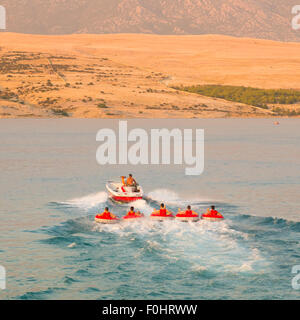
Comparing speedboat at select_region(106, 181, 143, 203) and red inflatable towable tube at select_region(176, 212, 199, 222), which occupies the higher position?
speedboat at select_region(106, 181, 143, 203)

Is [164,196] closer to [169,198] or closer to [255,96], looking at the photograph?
[169,198]

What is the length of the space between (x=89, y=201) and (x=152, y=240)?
584 inches

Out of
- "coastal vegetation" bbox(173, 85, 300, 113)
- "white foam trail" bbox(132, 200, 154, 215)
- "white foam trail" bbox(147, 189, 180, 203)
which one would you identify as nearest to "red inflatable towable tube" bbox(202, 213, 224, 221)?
"white foam trail" bbox(132, 200, 154, 215)

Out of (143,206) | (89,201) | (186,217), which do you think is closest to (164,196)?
(89,201)

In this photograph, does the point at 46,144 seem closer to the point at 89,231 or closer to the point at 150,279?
the point at 89,231

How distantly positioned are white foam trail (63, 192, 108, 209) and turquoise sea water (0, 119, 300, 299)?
0.47 ft

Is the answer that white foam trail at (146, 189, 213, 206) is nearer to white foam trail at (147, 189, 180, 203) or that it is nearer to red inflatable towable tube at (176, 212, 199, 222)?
white foam trail at (147, 189, 180, 203)

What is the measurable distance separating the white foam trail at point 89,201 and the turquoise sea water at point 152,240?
14 centimetres

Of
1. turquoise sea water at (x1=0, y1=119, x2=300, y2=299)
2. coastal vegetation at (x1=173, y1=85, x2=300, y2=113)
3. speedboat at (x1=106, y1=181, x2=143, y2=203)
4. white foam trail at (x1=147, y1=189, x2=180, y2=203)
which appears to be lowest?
turquoise sea water at (x1=0, y1=119, x2=300, y2=299)

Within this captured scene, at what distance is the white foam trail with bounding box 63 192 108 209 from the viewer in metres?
46.8

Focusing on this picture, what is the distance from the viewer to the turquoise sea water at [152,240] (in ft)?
87.8

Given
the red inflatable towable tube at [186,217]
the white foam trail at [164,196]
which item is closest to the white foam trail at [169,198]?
the white foam trail at [164,196]

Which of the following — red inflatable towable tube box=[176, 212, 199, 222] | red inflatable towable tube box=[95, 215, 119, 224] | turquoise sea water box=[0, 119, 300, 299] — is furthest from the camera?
red inflatable towable tube box=[176, 212, 199, 222]
